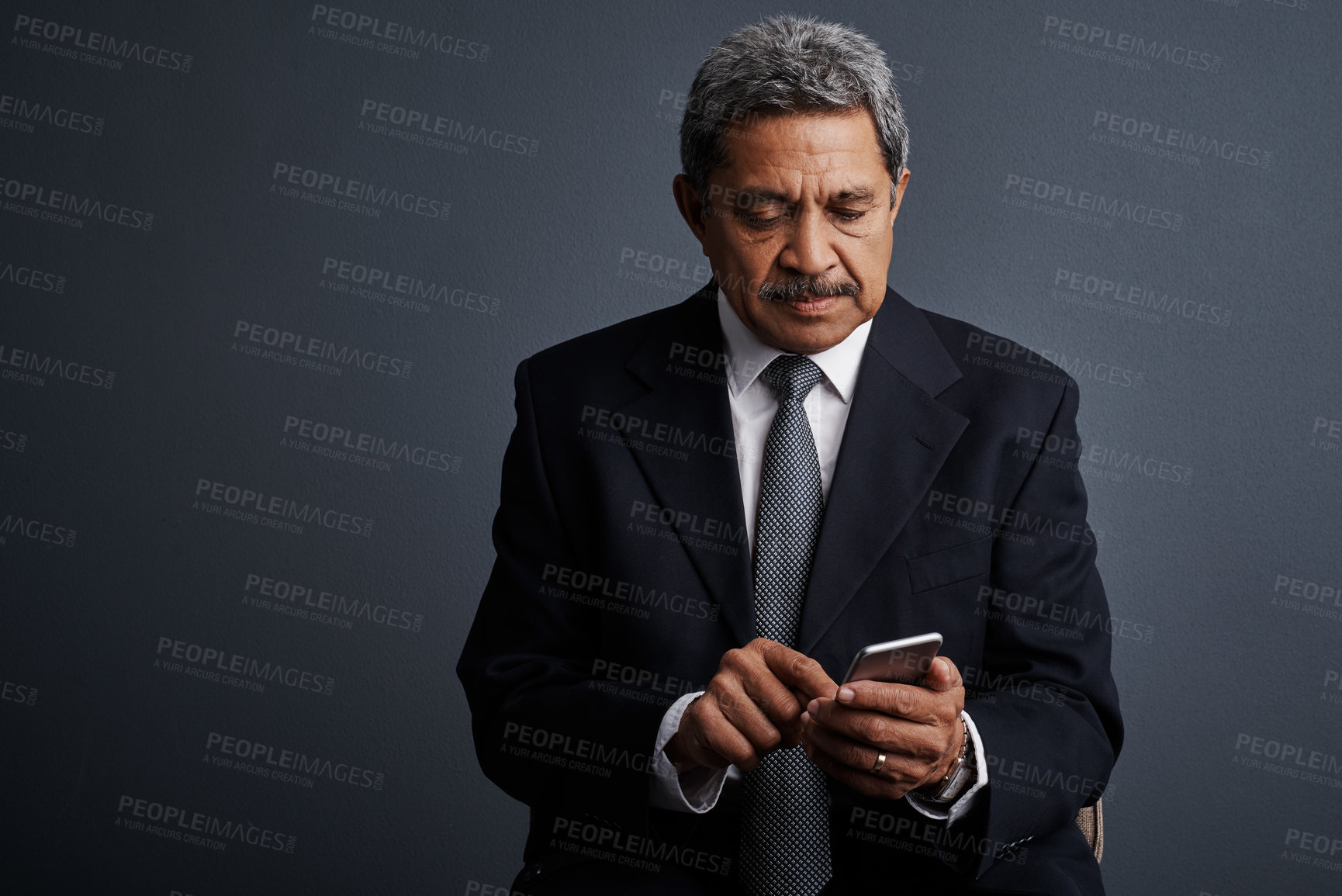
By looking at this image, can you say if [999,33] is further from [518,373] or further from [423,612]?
[423,612]

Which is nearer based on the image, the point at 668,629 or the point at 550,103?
the point at 668,629

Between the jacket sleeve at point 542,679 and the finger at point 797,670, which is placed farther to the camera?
the jacket sleeve at point 542,679

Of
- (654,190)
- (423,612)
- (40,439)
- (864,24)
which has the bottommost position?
(423,612)

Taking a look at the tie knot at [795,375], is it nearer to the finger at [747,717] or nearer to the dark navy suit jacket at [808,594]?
the dark navy suit jacket at [808,594]

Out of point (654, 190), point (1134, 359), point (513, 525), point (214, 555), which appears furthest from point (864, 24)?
point (214, 555)

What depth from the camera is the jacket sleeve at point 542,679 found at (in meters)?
1.95

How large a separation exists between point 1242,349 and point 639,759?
85.9 inches

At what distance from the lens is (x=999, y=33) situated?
317 cm

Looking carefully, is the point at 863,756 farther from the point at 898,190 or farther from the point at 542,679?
the point at 898,190

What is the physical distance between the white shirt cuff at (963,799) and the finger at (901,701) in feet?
0.46

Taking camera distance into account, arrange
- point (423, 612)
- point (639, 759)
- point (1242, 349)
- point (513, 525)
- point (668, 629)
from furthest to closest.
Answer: point (423, 612) < point (1242, 349) < point (513, 525) < point (668, 629) < point (639, 759)

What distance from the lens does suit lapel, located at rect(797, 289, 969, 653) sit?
202 centimetres

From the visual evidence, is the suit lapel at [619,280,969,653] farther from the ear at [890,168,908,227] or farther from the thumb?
the thumb

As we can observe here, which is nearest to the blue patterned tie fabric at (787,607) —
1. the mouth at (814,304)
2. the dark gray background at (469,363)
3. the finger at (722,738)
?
the mouth at (814,304)
